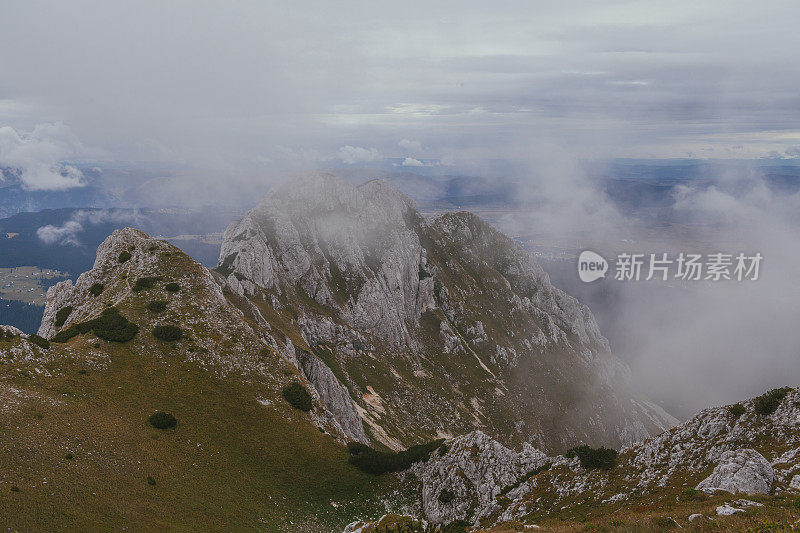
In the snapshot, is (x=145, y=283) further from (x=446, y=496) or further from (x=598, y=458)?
(x=598, y=458)

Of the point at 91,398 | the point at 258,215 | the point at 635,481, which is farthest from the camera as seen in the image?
the point at 258,215

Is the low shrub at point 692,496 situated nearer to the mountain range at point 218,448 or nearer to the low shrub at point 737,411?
the mountain range at point 218,448

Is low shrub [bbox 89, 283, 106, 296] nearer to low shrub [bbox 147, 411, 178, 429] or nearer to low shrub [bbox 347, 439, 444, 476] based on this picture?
low shrub [bbox 147, 411, 178, 429]

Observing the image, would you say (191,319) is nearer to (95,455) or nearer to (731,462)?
(95,455)

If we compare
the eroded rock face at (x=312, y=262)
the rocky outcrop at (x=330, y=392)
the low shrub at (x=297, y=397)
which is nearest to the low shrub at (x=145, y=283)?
the low shrub at (x=297, y=397)

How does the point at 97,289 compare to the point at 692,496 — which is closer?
the point at 692,496

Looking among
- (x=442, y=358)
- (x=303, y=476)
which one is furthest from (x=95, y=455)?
(x=442, y=358)

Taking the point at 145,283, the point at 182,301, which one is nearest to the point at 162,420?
the point at 182,301
